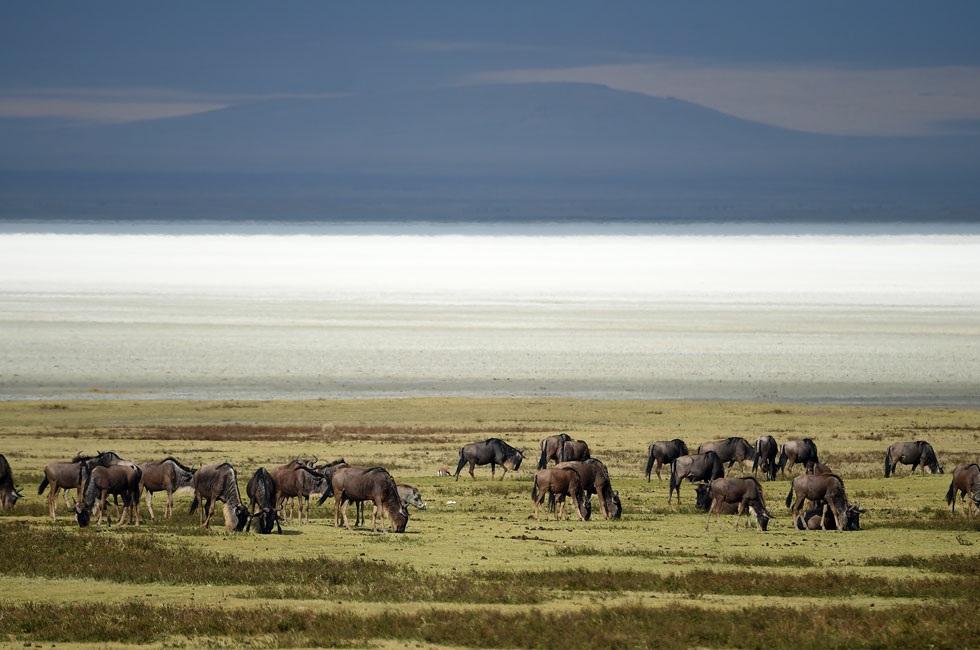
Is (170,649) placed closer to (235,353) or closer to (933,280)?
(235,353)

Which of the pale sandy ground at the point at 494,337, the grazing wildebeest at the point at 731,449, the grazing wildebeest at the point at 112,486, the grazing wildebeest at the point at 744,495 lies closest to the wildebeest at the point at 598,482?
the grazing wildebeest at the point at 744,495

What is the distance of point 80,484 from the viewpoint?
3025cm

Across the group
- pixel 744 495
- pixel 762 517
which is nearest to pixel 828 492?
pixel 762 517

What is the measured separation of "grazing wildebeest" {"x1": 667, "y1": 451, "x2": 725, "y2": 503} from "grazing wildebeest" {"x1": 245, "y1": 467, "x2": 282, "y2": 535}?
1013 cm

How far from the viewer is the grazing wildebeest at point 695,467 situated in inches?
1375

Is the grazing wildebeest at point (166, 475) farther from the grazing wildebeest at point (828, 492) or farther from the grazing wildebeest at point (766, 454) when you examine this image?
the grazing wildebeest at point (766, 454)

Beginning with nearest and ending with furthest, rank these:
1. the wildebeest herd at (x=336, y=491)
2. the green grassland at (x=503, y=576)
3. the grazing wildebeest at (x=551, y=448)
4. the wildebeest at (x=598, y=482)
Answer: the green grassland at (x=503, y=576) → the wildebeest herd at (x=336, y=491) → the wildebeest at (x=598, y=482) → the grazing wildebeest at (x=551, y=448)

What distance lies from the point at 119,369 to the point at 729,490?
46.2m

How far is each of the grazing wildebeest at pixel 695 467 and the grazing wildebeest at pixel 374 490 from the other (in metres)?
8.10

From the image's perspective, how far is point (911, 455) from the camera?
39.6 m

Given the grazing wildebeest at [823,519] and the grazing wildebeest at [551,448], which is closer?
the grazing wildebeest at [823,519]

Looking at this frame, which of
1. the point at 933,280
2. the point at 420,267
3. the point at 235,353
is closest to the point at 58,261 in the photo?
the point at 420,267

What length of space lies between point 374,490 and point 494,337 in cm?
6025

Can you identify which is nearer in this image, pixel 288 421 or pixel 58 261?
pixel 288 421
